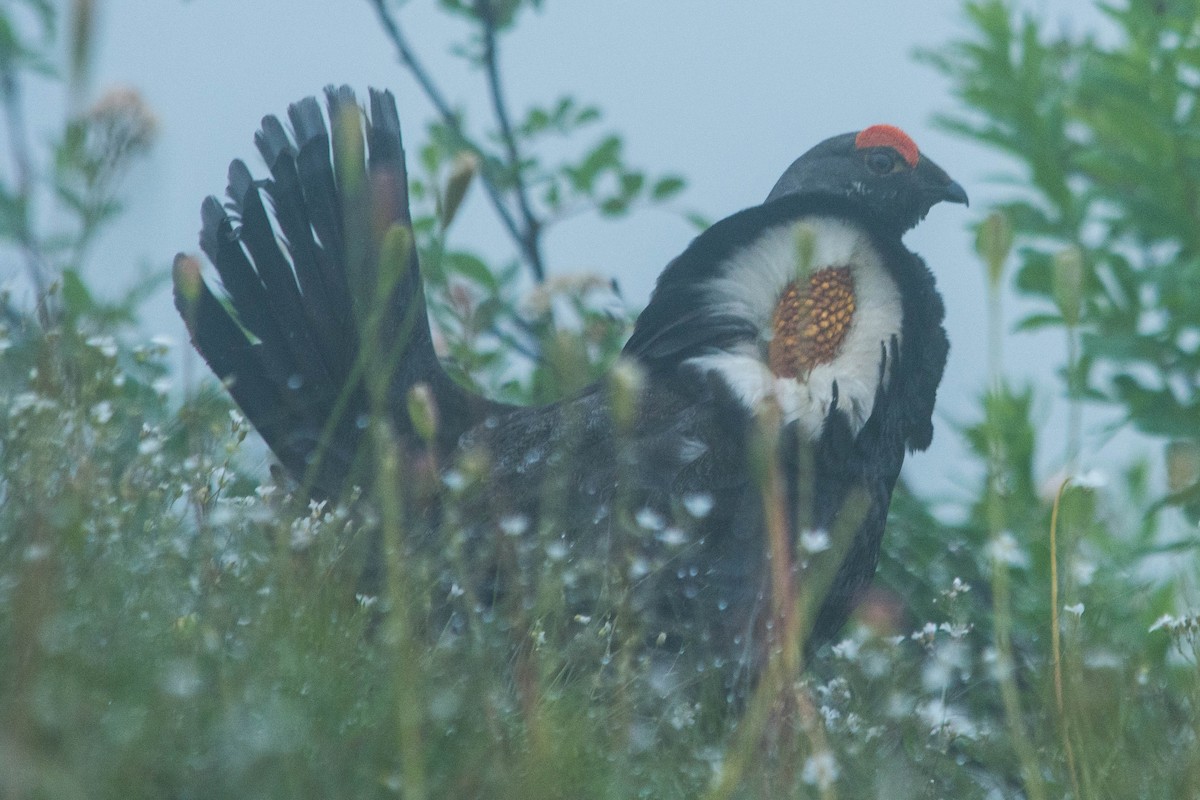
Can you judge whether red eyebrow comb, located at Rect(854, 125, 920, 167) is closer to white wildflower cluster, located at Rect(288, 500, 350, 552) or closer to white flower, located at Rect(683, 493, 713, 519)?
white flower, located at Rect(683, 493, 713, 519)

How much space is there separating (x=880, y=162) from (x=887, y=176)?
0.18 ft

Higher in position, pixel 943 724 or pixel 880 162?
pixel 880 162

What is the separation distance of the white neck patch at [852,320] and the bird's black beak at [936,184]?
2.19ft

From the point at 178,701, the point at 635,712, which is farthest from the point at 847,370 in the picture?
the point at 178,701

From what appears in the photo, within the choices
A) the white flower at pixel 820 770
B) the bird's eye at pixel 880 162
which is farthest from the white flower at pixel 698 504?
the bird's eye at pixel 880 162

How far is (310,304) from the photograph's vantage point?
12.9ft

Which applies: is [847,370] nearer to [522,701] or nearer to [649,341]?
[649,341]

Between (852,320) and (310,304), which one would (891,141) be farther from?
(310,304)

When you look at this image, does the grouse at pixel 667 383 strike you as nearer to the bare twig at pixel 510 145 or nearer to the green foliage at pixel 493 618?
the green foliage at pixel 493 618

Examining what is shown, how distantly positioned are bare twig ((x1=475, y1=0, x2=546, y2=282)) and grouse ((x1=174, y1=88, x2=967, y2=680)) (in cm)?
107

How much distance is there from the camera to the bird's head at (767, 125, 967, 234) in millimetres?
4336

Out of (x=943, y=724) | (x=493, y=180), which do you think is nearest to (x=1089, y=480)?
(x=943, y=724)

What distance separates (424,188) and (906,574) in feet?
7.27

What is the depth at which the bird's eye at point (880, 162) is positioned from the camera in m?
4.35
